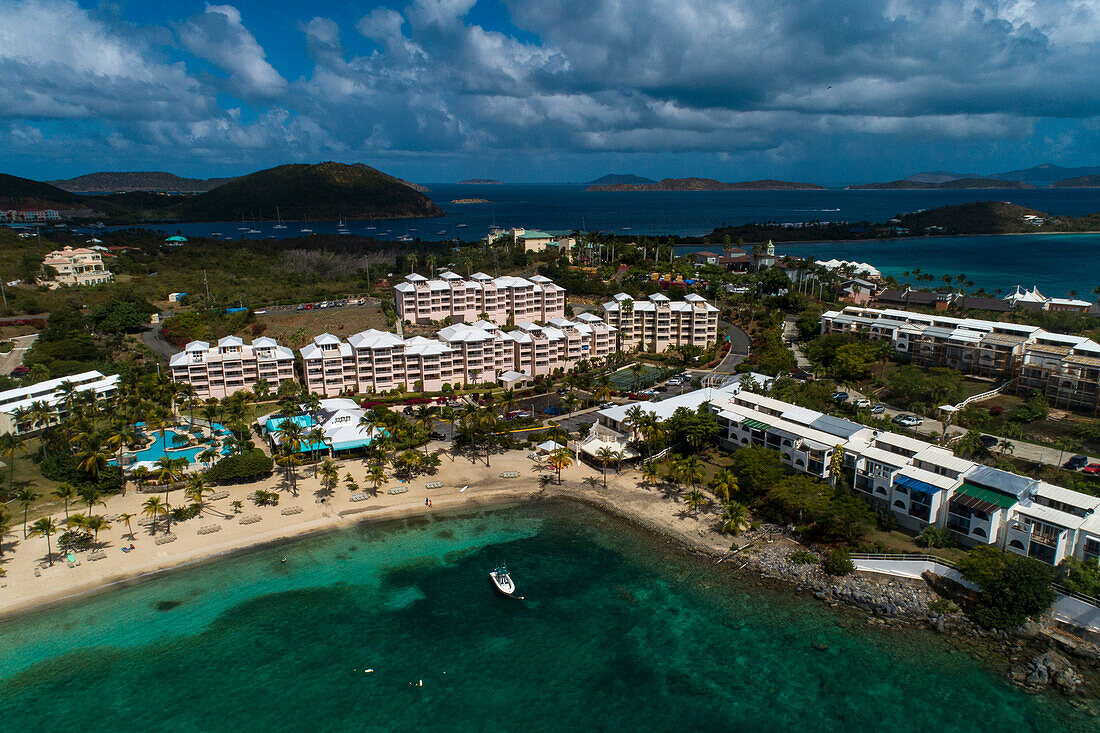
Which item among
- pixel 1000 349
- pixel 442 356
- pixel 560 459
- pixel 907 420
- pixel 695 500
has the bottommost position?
pixel 695 500

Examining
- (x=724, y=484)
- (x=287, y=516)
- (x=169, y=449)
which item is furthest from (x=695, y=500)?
(x=169, y=449)

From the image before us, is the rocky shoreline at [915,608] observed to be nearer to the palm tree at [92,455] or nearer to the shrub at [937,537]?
the shrub at [937,537]

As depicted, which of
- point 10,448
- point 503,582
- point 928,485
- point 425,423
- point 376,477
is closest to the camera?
point 503,582

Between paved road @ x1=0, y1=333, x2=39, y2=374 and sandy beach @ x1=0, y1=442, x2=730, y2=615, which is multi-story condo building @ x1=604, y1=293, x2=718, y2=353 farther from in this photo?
A: paved road @ x1=0, y1=333, x2=39, y2=374

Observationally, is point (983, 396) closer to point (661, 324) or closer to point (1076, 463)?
point (1076, 463)

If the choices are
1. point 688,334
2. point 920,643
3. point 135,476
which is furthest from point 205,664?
point 688,334

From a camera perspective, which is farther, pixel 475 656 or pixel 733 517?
pixel 733 517

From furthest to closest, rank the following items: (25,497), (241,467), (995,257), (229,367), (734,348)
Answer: (995,257) → (734,348) → (229,367) → (241,467) → (25,497)
